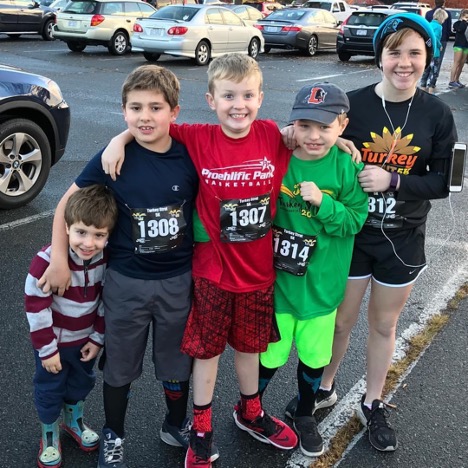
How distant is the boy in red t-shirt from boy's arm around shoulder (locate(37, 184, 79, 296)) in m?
0.29

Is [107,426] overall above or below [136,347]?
below

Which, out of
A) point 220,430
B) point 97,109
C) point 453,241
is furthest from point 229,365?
point 97,109

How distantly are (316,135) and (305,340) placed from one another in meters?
0.91

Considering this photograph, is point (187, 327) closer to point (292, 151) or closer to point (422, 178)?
point (292, 151)

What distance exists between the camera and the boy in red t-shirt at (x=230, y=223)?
2268mm

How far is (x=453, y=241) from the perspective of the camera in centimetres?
531

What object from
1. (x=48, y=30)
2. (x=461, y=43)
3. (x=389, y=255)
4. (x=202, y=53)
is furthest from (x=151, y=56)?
(x=389, y=255)

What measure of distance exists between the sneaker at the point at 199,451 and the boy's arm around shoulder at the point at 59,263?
873 mm

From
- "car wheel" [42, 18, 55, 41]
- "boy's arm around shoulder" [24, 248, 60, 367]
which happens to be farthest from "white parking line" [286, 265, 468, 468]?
"car wheel" [42, 18, 55, 41]

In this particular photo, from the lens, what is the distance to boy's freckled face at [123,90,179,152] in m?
2.20

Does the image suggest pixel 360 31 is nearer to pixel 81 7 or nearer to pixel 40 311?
pixel 81 7

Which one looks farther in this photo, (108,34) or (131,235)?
(108,34)

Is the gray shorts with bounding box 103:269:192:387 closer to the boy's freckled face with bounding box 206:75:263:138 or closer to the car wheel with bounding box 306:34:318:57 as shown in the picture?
the boy's freckled face with bounding box 206:75:263:138

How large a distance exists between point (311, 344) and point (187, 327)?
0.57 meters
